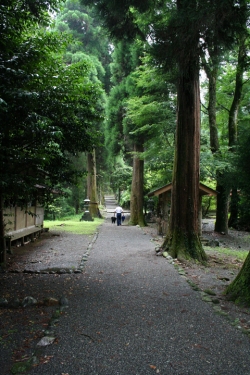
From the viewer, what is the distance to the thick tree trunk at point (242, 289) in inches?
165

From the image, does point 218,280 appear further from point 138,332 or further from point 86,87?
point 86,87

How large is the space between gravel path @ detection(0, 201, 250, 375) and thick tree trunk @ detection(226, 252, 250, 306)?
54cm

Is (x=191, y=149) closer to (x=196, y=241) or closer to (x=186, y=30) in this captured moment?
(x=196, y=241)

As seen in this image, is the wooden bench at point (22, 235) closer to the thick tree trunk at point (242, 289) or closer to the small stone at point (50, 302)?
the small stone at point (50, 302)

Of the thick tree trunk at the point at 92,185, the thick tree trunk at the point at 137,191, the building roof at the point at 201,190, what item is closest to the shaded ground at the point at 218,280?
the building roof at the point at 201,190

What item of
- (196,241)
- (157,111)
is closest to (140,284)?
(196,241)

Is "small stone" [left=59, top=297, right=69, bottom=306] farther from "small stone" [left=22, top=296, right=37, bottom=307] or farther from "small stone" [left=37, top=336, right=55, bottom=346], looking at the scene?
"small stone" [left=37, top=336, right=55, bottom=346]

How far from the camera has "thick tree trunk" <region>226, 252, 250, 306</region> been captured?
419 cm

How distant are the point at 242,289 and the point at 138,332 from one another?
2.06 meters

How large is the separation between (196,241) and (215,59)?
15.8 feet

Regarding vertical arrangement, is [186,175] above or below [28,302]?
above

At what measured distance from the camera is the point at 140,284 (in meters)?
5.30

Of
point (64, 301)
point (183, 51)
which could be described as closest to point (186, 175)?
point (183, 51)

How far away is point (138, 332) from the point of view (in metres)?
3.27
